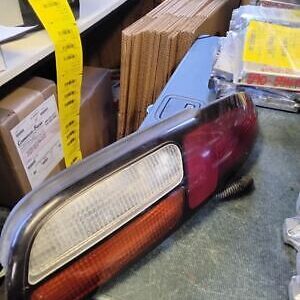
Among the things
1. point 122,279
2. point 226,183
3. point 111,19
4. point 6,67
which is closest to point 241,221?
point 226,183

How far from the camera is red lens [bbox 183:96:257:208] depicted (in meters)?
0.36

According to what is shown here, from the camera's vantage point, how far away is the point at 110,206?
1.00 ft

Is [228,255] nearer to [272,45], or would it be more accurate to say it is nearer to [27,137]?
[272,45]

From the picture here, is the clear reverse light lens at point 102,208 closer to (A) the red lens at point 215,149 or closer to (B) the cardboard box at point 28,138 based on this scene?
(A) the red lens at point 215,149

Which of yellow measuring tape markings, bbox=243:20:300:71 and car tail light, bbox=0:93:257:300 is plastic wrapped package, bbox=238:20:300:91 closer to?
yellow measuring tape markings, bbox=243:20:300:71

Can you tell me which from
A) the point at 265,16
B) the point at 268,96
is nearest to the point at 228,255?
the point at 268,96

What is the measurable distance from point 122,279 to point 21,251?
0.12 metres

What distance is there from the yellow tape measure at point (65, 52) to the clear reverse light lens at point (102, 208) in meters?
0.59

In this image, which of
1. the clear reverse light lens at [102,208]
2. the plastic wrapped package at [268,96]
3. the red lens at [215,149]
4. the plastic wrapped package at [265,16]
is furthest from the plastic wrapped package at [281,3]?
the clear reverse light lens at [102,208]

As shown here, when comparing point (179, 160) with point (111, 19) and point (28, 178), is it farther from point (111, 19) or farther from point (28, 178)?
point (111, 19)

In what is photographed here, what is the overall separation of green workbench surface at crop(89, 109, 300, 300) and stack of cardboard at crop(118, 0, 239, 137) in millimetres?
546

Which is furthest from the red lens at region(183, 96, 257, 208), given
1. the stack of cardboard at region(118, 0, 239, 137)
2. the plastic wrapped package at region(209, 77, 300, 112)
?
the stack of cardboard at region(118, 0, 239, 137)

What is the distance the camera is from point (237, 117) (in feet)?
1.39

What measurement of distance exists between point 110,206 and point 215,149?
15cm
